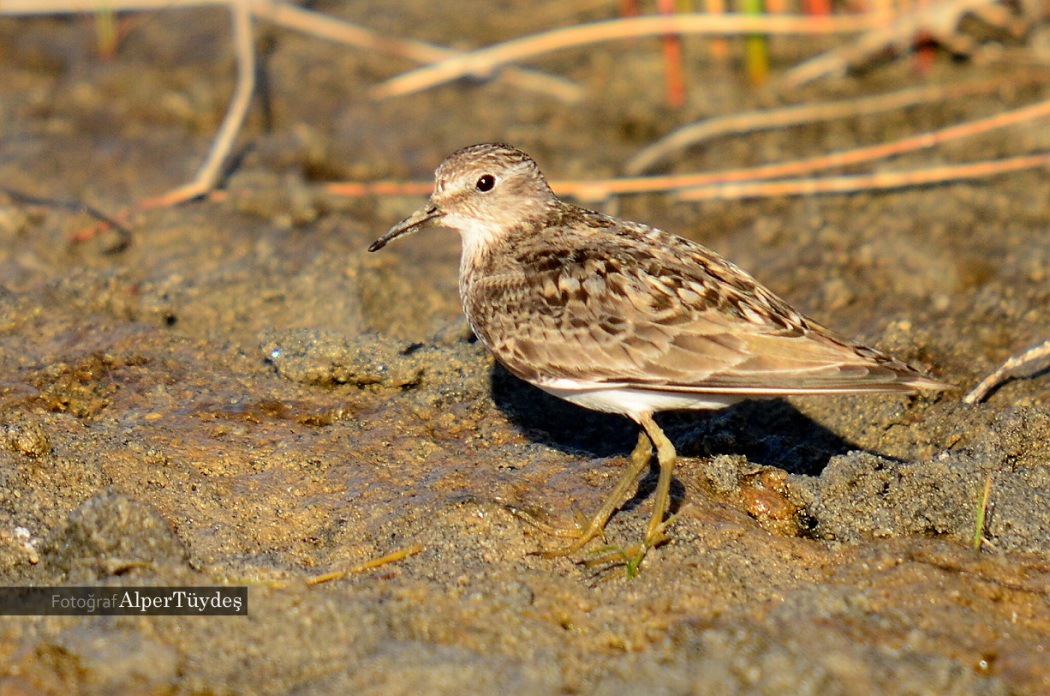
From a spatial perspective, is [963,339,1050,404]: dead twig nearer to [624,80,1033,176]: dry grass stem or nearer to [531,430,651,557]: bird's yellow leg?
[531,430,651,557]: bird's yellow leg

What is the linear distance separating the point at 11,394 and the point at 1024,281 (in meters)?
4.95

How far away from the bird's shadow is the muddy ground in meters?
0.02

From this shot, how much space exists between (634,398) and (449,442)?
83 centimetres

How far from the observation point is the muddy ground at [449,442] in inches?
130

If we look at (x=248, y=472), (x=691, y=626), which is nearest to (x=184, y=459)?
(x=248, y=472)

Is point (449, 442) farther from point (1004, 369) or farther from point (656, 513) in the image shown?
point (1004, 369)

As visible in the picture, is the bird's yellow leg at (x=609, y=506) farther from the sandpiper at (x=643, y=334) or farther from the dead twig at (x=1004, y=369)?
the dead twig at (x=1004, y=369)

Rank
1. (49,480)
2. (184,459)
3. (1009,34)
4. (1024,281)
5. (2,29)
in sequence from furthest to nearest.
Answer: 1. (2,29)
2. (1009,34)
3. (1024,281)
4. (184,459)
5. (49,480)

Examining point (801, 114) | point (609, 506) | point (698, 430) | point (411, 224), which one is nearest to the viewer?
point (609, 506)

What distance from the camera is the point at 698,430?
4953mm

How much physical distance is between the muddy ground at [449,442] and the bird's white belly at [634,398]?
0.28 m

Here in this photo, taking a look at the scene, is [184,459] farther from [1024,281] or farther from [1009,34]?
[1009,34]

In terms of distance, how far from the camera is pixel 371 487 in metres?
4.30

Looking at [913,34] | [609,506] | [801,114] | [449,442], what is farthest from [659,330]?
[913,34]
